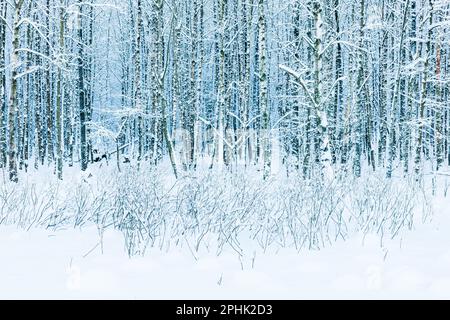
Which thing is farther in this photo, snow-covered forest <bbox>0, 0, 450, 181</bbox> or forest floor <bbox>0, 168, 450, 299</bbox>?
snow-covered forest <bbox>0, 0, 450, 181</bbox>

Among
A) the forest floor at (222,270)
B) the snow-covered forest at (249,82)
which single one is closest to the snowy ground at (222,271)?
the forest floor at (222,270)

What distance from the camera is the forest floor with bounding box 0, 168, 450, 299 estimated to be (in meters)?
3.02

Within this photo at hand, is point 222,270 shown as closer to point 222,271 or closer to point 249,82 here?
point 222,271

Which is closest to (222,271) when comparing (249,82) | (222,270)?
(222,270)

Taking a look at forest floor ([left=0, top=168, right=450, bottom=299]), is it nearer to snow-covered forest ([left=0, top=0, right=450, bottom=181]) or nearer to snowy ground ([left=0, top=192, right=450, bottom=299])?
snowy ground ([left=0, top=192, right=450, bottom=299])

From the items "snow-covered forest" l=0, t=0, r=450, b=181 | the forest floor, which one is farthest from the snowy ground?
"snow-covered forest" l=0, t=0, r=450, b=181

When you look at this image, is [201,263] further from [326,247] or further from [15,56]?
[15,56]

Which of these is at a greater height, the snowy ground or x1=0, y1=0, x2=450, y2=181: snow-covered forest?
x1=0, y1=0, x2=450, y2=181: snow-covered forest

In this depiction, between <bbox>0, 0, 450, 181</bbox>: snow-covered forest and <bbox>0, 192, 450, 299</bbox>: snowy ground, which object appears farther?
<bbox>0, 0, 450, 181</bbox>: snow-covered forest

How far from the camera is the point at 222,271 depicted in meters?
3.60
